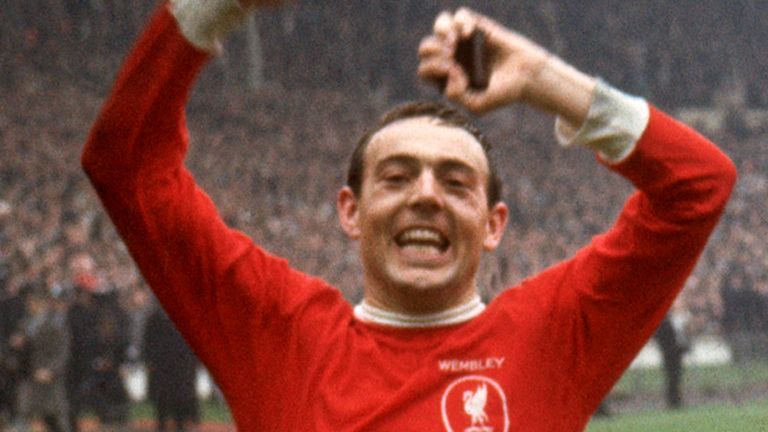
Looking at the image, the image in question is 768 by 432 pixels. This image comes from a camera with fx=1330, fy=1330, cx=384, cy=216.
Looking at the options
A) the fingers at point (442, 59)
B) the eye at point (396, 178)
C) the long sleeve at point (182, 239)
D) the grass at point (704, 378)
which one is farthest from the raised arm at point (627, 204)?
the grass at point (704, 378)

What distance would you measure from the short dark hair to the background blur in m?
6.39

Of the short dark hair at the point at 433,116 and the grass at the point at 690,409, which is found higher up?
the short dark hair at the point at 433,116

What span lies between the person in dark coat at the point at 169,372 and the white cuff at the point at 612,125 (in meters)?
10.3

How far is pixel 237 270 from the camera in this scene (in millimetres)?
2766

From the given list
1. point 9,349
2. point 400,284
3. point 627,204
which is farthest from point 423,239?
point 9,349

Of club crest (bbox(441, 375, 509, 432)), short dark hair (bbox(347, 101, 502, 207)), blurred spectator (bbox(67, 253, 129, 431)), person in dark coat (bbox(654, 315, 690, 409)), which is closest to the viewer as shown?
club crest (bbox(441, 375, 509, 432))

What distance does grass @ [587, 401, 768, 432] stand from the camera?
1226 centimetres

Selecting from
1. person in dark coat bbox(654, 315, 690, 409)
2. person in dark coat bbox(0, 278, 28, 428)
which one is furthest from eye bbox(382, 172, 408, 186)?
person in dark coat bbox(654, 315, 690, 409)

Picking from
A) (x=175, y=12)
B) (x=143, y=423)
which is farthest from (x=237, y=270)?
(x=143, y=423)

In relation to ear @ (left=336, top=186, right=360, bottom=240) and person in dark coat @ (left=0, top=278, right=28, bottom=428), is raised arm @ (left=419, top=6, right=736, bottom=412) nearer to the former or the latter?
ear @ (left=336, top=186, right=360, bottom=240)

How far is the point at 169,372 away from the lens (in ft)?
41.0

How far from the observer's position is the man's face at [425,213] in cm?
273

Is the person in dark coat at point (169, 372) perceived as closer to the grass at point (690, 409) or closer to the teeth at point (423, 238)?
the grass at point (690, 409)

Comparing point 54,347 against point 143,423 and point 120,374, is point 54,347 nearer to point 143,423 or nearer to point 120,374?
point 120,374
